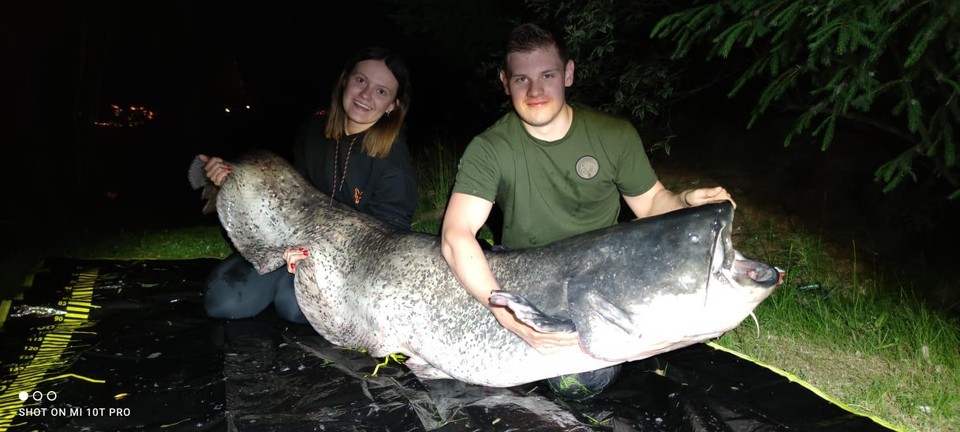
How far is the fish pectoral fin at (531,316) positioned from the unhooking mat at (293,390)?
0.50m

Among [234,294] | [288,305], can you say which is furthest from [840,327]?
[234,294]

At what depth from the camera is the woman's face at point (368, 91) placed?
3781mm

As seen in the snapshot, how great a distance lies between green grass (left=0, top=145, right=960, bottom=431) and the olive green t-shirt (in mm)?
1139

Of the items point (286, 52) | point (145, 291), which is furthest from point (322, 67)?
point (145, 291)

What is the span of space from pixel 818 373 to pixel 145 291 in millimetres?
3991

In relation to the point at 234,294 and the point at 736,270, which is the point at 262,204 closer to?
the point at 234,294

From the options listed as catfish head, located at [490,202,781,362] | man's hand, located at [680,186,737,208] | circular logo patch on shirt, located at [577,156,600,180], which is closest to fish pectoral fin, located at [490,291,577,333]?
catfish head, located at [490,202,781,362]

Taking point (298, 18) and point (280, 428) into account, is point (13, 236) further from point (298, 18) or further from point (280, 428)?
point (298, 18)

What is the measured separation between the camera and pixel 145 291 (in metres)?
4.15

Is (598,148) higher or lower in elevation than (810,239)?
higher

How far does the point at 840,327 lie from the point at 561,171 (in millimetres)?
1932

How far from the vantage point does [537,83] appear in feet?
9.94

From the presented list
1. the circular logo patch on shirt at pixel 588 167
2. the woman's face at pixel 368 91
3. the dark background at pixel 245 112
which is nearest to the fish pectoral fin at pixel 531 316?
the circular logo patch on shirt at pixel 588 167

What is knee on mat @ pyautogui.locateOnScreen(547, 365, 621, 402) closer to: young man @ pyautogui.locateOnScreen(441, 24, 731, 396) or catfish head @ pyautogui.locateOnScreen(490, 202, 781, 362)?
catfish head @ pyautogui.locateOnScreen(490, 202, 781, 362)
